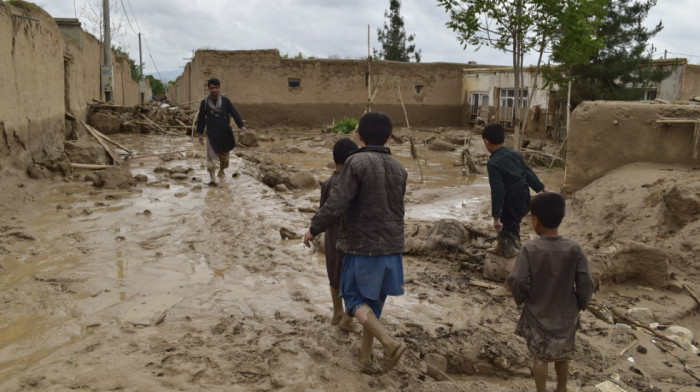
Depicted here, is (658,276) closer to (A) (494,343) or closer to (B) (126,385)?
(A) (494,343)

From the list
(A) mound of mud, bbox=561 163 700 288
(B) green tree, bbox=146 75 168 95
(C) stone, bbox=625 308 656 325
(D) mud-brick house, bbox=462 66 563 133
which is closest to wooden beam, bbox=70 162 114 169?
(A) mound of mud, bbox=561 163 700 288

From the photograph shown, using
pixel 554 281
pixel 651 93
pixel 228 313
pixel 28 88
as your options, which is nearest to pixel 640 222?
pixel 554 281

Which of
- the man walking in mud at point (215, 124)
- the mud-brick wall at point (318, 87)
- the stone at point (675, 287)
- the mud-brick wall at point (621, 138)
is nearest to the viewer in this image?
the stone at point (675, 287)

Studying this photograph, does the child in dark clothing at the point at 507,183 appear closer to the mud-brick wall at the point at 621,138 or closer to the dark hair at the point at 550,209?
the dark hair at the point at 550,209

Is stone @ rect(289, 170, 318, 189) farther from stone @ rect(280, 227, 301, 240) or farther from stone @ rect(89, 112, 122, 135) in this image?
stone @ rect(89, 112, 122, 135)

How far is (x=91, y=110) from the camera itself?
13625 millimetres

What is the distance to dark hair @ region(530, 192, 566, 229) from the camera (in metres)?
2.56

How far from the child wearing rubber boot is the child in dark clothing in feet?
4.42

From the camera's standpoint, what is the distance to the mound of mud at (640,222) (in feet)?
14.4

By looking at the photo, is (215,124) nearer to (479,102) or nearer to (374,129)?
(374,129)

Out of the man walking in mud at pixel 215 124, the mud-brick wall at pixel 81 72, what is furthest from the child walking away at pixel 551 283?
the mud-brick wall at pixel 81 72

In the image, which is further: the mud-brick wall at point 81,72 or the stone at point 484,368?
the mud-brick wall at point 81,72

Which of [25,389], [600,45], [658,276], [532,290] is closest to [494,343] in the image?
[532,290]

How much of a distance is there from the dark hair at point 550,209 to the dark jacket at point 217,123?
5.98 meters
